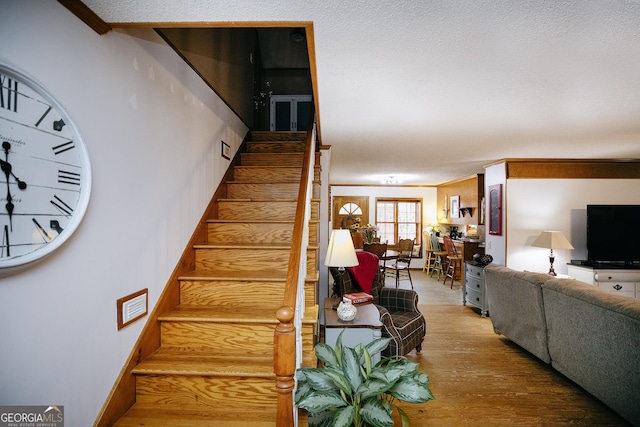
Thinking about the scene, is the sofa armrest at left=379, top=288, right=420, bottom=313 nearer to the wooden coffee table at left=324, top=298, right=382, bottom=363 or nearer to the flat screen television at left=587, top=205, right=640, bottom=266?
the wooden coffee table at left=324, top=298, right=382, bottom=363

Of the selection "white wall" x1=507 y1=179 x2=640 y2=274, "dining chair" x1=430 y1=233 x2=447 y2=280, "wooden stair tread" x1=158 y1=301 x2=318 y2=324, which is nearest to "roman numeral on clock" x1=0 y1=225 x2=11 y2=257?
"wooden stair tread" x1=158 y1=301 x2=318 y2=324

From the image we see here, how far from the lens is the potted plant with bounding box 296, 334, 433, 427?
1.12 metres

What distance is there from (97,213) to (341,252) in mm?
1871

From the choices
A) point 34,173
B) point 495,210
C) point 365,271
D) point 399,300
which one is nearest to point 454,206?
point 495,210

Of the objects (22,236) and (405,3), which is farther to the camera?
(405,3)

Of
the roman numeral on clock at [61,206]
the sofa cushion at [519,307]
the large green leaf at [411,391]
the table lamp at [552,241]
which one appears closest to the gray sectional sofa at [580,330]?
the sofa cushion at [519,307]

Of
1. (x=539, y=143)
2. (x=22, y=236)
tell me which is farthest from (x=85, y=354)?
(x=539, y=143)

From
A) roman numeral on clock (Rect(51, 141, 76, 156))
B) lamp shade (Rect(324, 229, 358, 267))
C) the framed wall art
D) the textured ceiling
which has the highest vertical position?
the textured ceiling

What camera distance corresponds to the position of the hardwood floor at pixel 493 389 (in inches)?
91.0

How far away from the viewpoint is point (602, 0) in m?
1.29

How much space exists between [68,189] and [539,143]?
14.9 ft

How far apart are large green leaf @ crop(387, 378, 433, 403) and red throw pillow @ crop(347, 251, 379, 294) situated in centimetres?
242

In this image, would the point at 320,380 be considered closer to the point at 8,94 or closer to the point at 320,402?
the point at 320,402

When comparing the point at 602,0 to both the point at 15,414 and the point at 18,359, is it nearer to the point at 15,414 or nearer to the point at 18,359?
the point at 18,359
